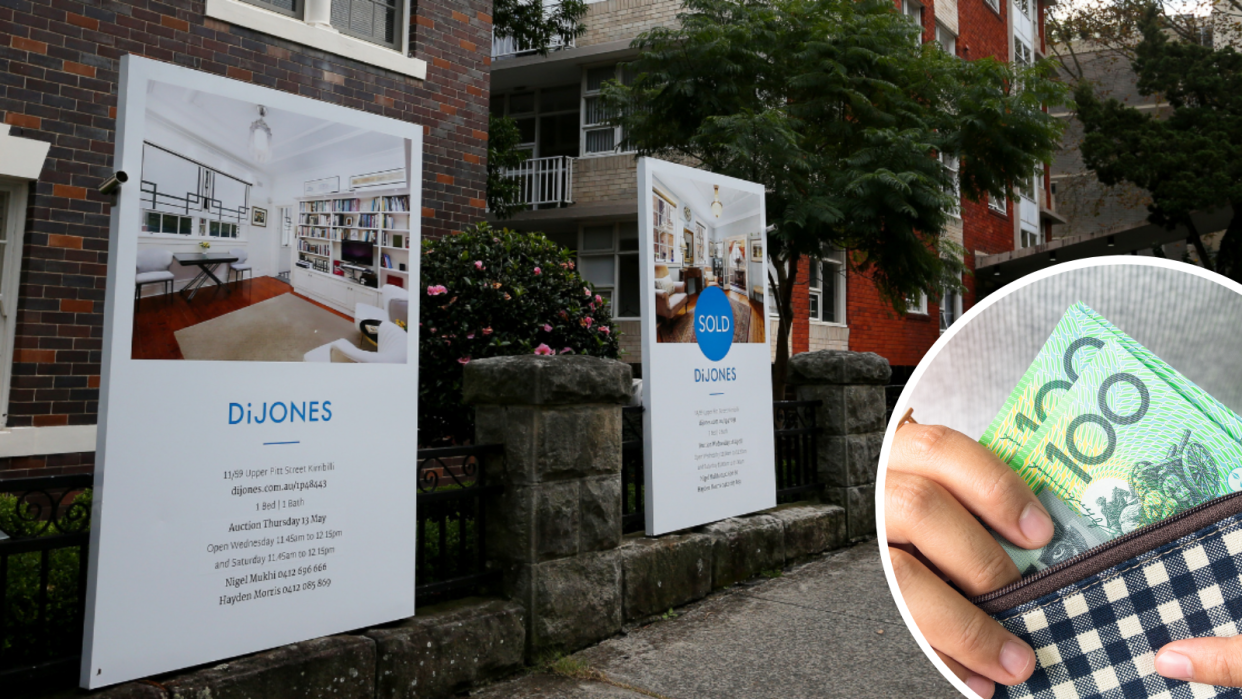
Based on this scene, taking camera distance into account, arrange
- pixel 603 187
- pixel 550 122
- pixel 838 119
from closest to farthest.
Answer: pixel 838 119
pixel 603 187
pixel 550 122

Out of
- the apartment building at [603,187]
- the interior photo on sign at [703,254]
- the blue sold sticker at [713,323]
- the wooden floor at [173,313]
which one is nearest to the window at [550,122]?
the apartment building at [603,187]

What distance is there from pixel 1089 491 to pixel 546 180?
16.8m

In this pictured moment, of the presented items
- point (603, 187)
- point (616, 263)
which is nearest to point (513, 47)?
point (603, 187)

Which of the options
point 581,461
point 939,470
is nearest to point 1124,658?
point 939,470

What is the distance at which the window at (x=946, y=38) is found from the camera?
2153cm

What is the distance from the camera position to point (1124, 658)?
850 mm

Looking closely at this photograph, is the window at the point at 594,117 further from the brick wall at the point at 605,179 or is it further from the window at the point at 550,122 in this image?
the window at the point at 550,122

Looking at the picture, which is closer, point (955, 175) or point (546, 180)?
point (955, 175)

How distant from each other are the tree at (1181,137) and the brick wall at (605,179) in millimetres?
14894

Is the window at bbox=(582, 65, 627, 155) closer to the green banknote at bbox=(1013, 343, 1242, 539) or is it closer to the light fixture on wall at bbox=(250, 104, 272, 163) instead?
the light fixture on wall at bbox=(250, 104, 272, 163)

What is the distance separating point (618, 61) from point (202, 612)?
1469 centimetres

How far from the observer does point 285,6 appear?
26.8 feet

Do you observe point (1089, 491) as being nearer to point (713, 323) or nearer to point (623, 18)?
point (713, 323)

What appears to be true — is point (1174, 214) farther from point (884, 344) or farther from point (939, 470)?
point (939, 470)
